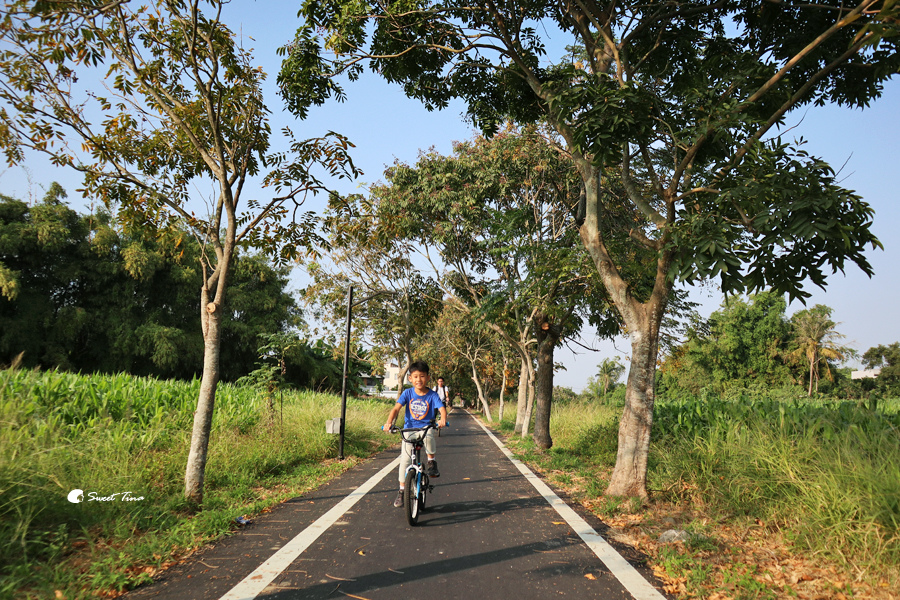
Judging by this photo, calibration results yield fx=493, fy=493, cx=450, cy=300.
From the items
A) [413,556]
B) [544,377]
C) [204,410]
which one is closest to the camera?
[413,556]

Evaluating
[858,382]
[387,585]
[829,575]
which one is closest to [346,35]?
[387,585]

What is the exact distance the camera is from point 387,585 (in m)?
3.86

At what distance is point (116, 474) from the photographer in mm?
5926

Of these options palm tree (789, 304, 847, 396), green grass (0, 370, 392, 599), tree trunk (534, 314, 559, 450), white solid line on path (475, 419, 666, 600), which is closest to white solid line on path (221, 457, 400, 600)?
green grass (0, 370, 392, 599)

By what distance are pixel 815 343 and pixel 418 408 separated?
5412cm

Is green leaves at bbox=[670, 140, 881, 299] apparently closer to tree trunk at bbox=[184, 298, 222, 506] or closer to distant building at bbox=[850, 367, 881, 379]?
tree trunk at bbox=[184, 298, 222, 506]

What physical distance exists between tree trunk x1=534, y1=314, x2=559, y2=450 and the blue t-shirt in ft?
31.7

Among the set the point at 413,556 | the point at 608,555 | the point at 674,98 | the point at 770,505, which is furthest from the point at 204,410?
the point at 674,98

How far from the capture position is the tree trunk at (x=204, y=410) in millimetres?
6324

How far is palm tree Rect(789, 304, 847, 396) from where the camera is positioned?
47031mm

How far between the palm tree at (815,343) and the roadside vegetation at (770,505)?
158 ft

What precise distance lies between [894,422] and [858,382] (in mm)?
63174

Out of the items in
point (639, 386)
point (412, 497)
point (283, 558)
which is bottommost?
point (283, 558)

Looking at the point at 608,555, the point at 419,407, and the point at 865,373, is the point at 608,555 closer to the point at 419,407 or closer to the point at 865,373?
the point at 419,407
